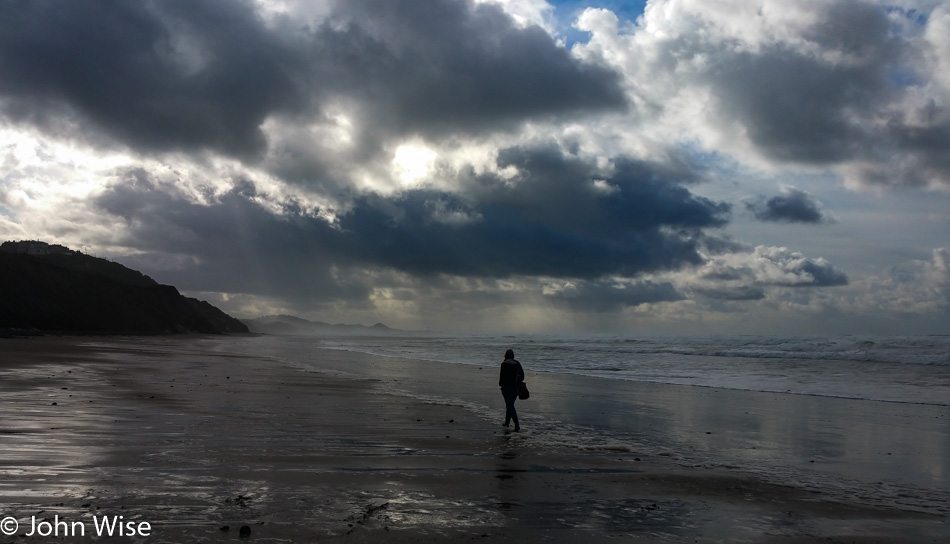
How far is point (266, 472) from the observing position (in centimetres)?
886

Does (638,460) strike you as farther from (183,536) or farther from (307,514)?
(183,536)

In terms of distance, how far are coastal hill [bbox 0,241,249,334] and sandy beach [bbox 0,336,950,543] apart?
59.9m

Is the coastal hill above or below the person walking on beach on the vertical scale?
above

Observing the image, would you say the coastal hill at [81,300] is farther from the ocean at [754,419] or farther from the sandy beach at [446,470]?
the sandy beach at [446,470]

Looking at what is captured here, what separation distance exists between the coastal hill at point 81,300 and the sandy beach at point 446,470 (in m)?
59.9

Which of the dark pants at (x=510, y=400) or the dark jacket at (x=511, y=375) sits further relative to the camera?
the dark jacket at (x=511, y=375)

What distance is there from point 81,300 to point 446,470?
10938 centimetres

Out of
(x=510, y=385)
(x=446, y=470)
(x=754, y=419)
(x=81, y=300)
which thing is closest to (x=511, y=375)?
(x=510, y=385)

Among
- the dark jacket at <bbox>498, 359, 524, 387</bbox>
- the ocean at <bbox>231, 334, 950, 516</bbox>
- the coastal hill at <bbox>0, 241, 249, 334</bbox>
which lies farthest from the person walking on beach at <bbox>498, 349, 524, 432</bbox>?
the coastal hill at <bbox>0, 241, 249, 334</bbox>

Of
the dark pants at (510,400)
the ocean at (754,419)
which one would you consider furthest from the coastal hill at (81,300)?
the dark pants at (510,400)

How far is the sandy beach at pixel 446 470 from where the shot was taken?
269 inches

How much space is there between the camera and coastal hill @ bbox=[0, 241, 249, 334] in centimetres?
8312

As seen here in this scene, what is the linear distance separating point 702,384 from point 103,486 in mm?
25098

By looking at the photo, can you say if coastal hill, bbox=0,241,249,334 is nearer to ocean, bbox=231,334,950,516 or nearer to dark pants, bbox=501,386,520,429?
ocean, bbox=231,334,950,516
